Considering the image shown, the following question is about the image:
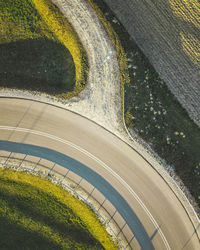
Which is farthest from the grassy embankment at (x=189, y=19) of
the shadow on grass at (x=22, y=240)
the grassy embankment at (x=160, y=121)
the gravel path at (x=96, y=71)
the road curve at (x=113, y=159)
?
the shadow on grass at (x=22, y=240)

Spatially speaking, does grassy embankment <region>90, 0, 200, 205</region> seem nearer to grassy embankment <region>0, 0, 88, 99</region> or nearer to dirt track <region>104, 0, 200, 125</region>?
dirt track <region>104, 0, 200, 125</region>

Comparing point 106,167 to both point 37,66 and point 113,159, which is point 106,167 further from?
point 37,66

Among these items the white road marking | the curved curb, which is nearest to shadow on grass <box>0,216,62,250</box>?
the curved curb

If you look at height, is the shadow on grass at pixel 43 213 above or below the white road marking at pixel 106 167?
below

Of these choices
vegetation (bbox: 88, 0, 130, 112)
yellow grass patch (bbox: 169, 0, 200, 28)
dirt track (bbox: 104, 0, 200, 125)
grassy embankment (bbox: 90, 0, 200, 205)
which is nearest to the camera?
yellow grass patch (bbox: 169, 0, 200, 28)

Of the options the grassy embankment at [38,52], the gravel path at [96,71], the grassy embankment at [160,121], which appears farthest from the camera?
the grassy embankment at [38,52]

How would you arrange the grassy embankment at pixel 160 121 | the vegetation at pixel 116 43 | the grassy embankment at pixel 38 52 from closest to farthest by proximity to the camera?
the vegetation at pixel 116 43, the grassy embankment at pixel 160 121, the grassy embankment at pixel 38 52

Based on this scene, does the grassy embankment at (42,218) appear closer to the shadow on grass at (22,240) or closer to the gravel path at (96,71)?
the shadow on grass at (22,240)

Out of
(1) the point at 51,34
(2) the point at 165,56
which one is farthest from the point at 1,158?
(2) the point at 165,56

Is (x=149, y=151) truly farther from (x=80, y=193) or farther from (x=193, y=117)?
(x=80, y=193)
